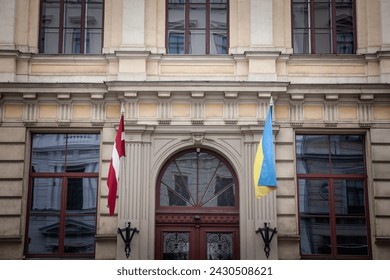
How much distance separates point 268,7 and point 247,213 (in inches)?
198

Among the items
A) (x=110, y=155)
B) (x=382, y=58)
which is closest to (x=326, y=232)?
(x=382, y=58)

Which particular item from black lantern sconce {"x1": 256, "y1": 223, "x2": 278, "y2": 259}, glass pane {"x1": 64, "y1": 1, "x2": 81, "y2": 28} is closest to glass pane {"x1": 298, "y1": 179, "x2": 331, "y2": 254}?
black lantern sconce {"x1": 256, "y1": 223, "x2": 278, "y2": 259}

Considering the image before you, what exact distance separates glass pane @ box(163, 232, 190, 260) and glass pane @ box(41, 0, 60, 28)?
19.5 ft

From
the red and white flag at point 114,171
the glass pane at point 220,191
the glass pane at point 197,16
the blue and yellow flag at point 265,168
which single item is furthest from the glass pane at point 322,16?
the red and white flag at point 114,171

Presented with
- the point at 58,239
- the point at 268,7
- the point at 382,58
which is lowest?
the point at 58,239

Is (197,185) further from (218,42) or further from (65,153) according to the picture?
(218,42)

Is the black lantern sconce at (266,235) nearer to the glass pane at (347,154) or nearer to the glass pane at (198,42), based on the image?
the glass pane at (347,154)

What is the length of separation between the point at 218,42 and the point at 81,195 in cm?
501

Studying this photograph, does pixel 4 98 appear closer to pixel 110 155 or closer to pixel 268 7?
pixel 110 155

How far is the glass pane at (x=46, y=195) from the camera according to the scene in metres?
14.6

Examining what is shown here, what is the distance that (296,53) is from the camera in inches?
599

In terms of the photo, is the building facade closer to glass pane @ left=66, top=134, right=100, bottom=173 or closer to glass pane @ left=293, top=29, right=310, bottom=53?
glass pane @ left=66, top=134, right=100, bottom=173

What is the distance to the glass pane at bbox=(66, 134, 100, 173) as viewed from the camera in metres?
14.8

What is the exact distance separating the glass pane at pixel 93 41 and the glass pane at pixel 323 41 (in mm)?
5370
